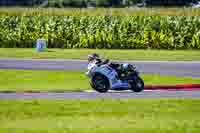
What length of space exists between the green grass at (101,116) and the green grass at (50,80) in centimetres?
522

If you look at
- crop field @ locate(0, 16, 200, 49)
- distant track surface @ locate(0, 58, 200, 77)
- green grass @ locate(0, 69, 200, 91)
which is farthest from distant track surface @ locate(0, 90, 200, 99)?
crop field @ locate(0, 16, 200, 49)

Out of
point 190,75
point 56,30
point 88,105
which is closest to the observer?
point 88,105

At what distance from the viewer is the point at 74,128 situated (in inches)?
631

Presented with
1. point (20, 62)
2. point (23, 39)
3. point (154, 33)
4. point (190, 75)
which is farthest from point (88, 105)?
point (23, 39)

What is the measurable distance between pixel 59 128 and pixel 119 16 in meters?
40.5

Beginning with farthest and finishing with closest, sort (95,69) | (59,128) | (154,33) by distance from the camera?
(154,33)
(95,69)
(59,128)

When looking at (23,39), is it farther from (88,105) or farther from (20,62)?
(88,105)

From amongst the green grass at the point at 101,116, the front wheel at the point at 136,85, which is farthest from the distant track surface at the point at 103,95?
the green grass at the point at 101,116

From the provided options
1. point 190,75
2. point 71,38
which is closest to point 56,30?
point 71,38

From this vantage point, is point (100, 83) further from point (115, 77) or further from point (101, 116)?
point (101, 116)

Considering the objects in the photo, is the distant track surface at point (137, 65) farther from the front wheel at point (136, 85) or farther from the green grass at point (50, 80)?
the front wheel at point (136, 85)

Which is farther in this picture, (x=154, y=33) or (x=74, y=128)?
(x=154, y=33)

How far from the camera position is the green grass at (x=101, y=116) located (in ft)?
52.4

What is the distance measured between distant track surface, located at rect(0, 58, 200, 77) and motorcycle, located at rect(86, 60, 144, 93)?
707cm
